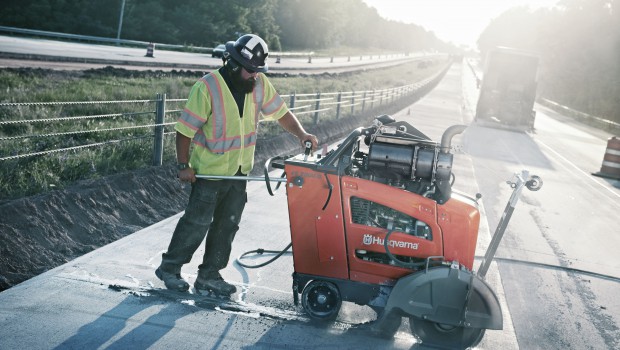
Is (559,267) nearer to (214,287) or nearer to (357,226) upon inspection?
(357,226)

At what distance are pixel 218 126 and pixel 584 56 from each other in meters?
67.4

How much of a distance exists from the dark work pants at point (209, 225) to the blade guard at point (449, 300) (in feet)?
4.76

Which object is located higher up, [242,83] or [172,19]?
[172,19]

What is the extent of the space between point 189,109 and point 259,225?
294 cm

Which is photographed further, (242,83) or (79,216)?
(79,216)

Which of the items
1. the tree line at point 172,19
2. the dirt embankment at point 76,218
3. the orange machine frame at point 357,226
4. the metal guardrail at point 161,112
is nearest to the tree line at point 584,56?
the metal guardrail at point 161,112

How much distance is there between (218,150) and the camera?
4.99m

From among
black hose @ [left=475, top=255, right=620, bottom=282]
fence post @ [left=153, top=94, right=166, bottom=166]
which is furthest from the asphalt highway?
fence post @ [left=153, top=94, right=166, bottom=166]

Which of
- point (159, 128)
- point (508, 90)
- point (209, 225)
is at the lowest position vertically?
point (209, 225)

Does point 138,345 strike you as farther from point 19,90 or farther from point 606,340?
point 19,90

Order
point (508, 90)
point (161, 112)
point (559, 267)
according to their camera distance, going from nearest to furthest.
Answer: point (559, 267), point (161, 112), point (508, 90)

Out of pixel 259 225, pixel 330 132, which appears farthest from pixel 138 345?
pixel 330 132

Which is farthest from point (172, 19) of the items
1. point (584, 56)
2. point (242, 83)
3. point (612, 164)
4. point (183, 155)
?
point (183, 155)

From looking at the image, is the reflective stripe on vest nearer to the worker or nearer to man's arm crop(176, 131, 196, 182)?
the worker
